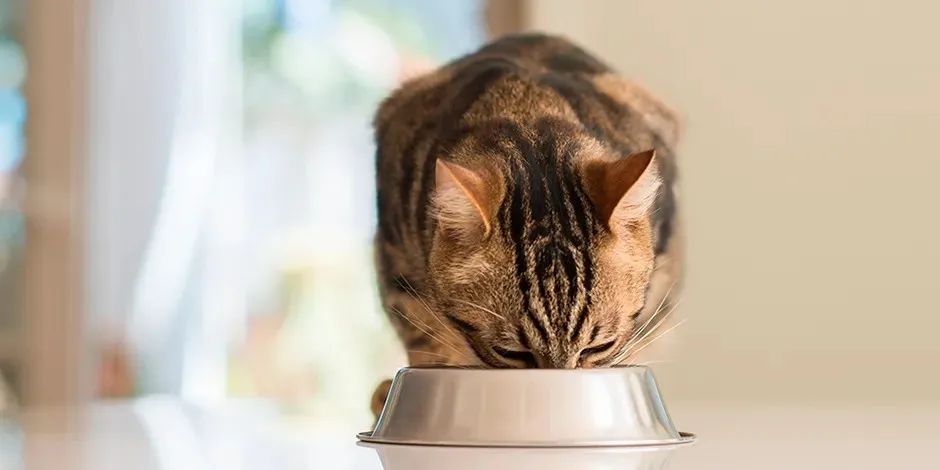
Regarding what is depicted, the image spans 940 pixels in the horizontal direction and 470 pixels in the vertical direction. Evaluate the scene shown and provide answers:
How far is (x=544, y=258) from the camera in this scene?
113cm

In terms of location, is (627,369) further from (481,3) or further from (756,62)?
(481,3)

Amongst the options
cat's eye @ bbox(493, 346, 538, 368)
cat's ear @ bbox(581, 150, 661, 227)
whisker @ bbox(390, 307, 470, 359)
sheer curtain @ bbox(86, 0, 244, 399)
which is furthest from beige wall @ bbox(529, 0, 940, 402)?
cat's eye @ bbox(493, 346, 538, 368)

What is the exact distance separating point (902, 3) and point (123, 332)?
7.64 ft

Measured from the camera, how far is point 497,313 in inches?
44.8

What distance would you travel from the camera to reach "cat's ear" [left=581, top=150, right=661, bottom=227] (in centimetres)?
112

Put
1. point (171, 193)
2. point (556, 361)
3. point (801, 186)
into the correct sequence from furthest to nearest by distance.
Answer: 1. point (171, 193)
2. point (801, 186)
3. point (556, 361)

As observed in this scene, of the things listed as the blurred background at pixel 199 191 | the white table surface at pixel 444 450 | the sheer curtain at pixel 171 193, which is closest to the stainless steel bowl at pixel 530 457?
the white table surface at pixel 444 450

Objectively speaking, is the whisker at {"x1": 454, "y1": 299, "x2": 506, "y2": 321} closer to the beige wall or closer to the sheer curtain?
the beige wall

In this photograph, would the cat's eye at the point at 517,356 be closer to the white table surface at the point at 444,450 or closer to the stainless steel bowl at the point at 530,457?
the white table surface at the point at 444,450

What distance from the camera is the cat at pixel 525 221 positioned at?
1127 mm

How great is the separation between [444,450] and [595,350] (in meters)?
0.36

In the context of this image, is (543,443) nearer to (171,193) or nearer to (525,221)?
(525,221)

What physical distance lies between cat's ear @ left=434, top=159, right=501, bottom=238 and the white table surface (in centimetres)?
26

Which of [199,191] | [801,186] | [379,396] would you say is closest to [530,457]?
[379,396]
